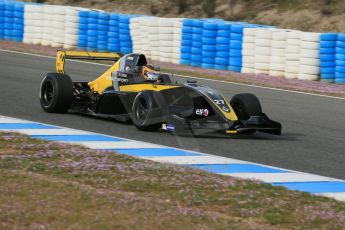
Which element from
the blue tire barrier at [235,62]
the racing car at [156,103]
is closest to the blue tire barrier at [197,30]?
the blue tire barrier at [235,62]

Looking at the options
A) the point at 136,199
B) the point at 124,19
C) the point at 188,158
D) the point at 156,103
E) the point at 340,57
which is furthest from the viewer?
the point at 124,19

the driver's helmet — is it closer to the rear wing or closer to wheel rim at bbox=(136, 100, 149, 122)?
wheel rim at bbox=(136, 100, 149, 122)

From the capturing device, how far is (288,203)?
6.31m

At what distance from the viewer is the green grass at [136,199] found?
18.1 feet

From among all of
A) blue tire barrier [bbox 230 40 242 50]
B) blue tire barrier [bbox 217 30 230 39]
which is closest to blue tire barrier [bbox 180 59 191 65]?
blue tire barrier [bbox 217 30 230 39]

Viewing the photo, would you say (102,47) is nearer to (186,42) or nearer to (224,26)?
(186,42)

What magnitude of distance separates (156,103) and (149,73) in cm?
89

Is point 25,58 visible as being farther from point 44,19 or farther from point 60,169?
point 60,169

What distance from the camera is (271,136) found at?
10.4 m

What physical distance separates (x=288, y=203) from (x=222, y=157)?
2.36 metres

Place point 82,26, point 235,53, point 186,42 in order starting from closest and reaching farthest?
point 235,53, point 186,42, point 82,26

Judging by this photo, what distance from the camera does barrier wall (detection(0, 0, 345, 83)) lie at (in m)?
17.9

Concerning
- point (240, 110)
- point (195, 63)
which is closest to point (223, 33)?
point (195, 63)

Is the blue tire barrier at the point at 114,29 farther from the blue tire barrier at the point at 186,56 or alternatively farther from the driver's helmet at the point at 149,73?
the driver's helmet at the point at 149,73
